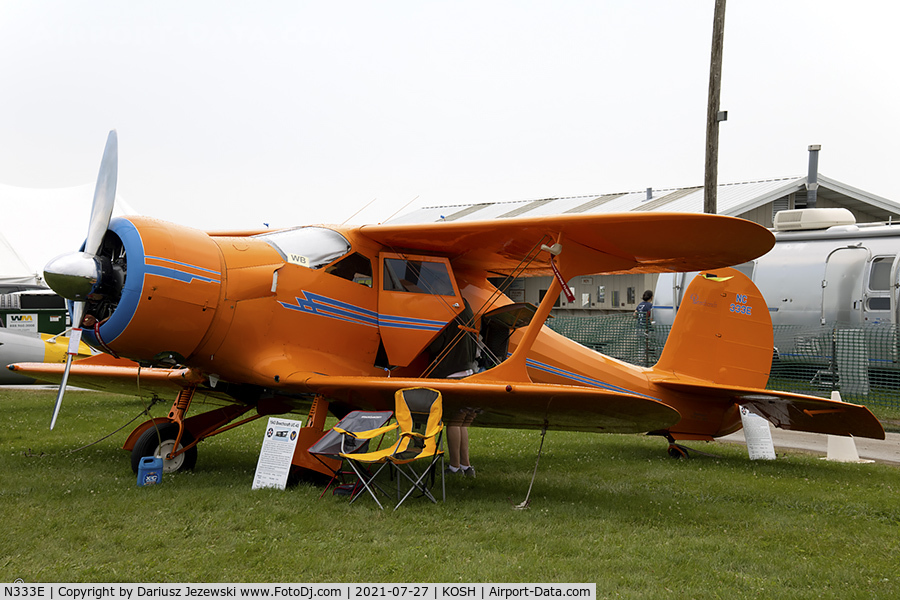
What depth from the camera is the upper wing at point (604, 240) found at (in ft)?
20.9

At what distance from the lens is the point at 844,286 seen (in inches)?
570

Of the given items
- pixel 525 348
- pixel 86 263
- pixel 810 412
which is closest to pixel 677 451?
pixel 810 412

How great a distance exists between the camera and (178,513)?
18.6 ft

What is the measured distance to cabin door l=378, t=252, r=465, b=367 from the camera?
7367 mm

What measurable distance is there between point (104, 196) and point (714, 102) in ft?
34.9

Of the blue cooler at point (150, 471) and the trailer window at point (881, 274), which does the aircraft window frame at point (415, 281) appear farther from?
the trailer window at point (881, 274)

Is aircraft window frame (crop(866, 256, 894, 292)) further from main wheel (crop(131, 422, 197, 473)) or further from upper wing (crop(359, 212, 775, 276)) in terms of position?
main wheel (crop(131, 422, 197, 473))

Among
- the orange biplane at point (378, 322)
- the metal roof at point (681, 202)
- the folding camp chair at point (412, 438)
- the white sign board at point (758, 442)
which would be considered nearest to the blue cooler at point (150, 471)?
the orange biplane at point (378, 322)

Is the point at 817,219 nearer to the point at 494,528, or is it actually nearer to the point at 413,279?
the point at 413,279

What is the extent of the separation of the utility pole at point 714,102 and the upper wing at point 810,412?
650cm

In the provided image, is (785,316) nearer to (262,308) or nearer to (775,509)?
(775,509)

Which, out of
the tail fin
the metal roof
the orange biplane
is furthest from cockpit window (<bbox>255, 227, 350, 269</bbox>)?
the metal roof

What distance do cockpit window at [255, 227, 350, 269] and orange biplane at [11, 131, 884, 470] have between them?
2cm

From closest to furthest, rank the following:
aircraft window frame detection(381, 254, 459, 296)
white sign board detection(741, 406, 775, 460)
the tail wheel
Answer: aircraft window frame detection(381, 254, 459, 296)
white sign board detection(741, 406, 775, 460)
the tail wheel
